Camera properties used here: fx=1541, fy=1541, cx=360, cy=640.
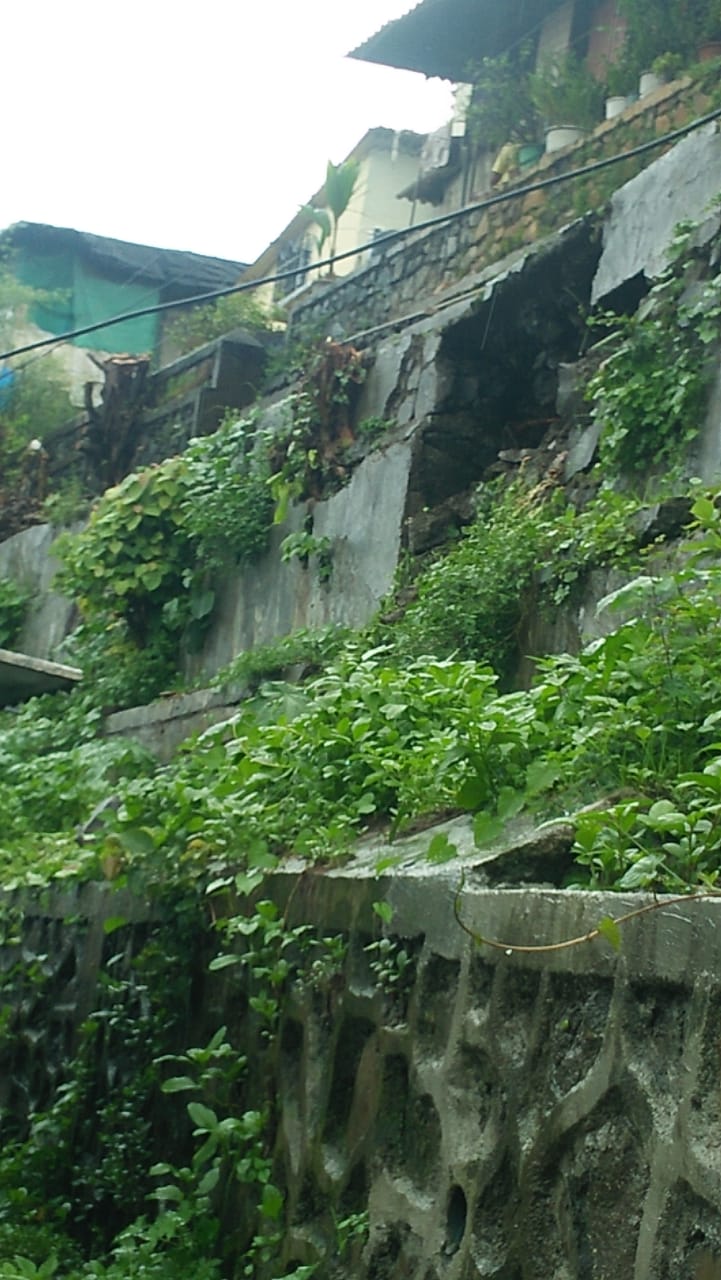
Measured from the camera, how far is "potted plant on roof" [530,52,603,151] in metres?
12.1

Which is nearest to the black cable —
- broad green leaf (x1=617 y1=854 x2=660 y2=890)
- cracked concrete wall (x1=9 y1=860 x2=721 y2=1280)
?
cracked concrete wall (x1=9 y1=860 x2=721 y2=1280)

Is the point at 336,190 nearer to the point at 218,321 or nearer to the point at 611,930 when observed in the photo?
the point at 218,321

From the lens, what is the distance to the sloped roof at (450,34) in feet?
49.6

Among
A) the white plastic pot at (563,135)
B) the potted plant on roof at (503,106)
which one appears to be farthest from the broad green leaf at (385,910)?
the potted plant on roof at (503,106)

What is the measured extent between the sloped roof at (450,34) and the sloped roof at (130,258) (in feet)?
20.3

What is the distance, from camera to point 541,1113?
310 cm

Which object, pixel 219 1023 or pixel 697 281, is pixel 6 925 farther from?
pixel 697 281

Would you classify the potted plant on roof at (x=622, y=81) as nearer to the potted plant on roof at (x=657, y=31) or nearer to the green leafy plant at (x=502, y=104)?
the potted plant on roof at (x=657, y=31)

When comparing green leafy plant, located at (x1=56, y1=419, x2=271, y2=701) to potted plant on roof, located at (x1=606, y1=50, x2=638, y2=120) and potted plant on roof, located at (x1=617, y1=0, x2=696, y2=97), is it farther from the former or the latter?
potted plant on roof, located at (x1=617, y1=0, x2=696, y2=97)

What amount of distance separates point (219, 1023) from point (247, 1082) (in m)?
0.42

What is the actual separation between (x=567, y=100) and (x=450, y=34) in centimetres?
402

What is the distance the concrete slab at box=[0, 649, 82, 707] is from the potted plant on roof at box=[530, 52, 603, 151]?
5.51 m

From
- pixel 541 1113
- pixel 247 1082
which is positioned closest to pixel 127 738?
pixel 247 1082

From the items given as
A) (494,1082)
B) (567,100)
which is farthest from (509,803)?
(567,100)
